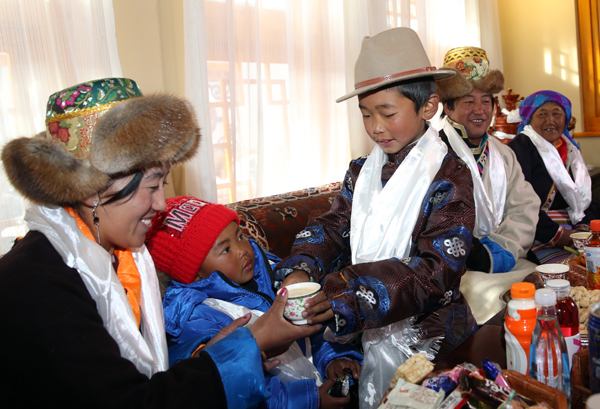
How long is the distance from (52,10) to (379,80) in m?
1.68

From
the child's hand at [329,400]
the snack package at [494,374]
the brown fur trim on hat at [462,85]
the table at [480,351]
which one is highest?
the brown fur trim on hat at [462,85]

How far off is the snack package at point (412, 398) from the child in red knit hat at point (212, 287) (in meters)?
0.63

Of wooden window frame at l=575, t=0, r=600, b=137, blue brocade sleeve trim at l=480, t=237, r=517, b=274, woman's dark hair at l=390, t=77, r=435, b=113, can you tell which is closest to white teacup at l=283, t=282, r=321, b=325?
woman's dark hair at l=390, t=77, r=435, b=113

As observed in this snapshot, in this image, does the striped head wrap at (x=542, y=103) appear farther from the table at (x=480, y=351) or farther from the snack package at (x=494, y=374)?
the snack package at (x=494, y=374)

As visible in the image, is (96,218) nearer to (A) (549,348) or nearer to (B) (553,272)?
(A) (549,348)

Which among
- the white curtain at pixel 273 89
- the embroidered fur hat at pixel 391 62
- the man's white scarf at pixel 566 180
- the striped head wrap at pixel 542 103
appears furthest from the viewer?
the striped head wrap at pixel 542 103

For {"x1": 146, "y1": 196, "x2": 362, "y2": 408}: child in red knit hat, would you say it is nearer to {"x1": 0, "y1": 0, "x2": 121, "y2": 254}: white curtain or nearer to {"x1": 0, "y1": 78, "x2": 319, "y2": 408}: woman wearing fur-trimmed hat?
{"x1": 0, "y1": 78, "x2": 319, "y2": 408}: woman wearing fur-trimmed hat

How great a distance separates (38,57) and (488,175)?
2359 mm

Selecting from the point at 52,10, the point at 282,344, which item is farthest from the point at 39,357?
the point at 52,10

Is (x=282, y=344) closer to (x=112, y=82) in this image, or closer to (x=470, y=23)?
(x=112, y=82)

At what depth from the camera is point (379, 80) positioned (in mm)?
1406

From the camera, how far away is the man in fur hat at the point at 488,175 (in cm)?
209

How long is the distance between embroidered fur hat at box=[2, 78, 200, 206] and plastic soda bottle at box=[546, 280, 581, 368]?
0.91m

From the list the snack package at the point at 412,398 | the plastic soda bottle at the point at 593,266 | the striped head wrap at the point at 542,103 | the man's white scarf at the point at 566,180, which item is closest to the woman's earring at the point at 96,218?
the snack package at the point at 412,398
